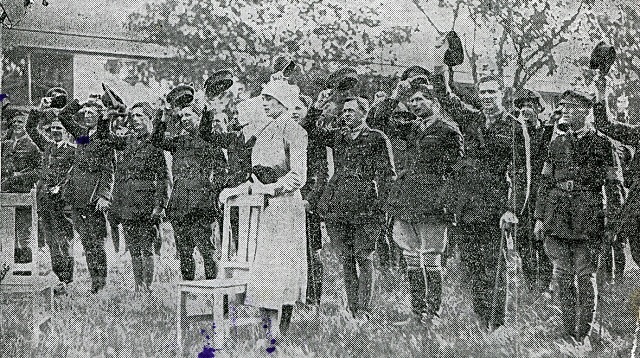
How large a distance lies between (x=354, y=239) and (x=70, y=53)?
6.29 ft

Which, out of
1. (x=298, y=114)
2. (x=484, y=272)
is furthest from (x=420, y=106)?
(x=484, y=272)

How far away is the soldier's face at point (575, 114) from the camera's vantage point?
161 inches

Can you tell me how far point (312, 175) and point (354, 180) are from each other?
25 centimetres

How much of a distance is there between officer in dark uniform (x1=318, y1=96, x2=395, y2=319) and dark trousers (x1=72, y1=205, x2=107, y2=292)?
4.10 ft

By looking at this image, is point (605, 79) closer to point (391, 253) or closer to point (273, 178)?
point (391, 253)

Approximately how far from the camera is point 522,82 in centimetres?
409

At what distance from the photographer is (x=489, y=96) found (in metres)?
4.05

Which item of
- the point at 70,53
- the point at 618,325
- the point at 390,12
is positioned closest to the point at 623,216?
the point at 618,325

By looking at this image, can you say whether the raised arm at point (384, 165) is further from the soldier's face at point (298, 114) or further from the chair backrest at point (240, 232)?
the chair backrest at point (240, 232)

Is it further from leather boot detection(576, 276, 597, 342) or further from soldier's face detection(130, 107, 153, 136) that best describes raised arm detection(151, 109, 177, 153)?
leather boot detection(576, 276, 597, 342)

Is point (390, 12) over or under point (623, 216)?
over

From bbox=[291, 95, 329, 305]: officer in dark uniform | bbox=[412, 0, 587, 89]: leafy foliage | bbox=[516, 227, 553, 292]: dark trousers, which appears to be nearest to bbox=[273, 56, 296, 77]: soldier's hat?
bbox=[291, 95, 329, 305]: officer in dark uniform

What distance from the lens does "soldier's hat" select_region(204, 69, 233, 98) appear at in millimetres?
3896

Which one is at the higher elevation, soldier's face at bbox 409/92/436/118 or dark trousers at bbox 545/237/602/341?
soldier's face at bbox 409/92/436/118
